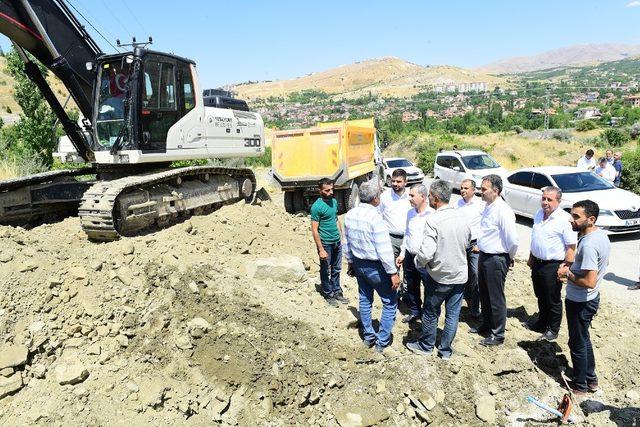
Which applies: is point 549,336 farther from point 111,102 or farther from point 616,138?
point 616,138

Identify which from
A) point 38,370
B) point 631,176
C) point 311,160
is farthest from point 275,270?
point 631,176

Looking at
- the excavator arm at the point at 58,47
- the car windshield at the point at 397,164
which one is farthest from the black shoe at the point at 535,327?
the car windshield at the point at 397,164

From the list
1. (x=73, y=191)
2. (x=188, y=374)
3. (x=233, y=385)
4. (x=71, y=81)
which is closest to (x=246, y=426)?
(x=233, y=385)

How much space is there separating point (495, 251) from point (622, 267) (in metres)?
4.20

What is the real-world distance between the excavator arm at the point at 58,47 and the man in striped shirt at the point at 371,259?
517 centimetres

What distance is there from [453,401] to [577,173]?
823 cm

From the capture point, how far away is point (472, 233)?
532cm

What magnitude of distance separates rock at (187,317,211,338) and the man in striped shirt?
1.68m

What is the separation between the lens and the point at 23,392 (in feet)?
12.8

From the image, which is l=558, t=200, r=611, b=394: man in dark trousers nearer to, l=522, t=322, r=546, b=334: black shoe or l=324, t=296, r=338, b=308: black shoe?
l=522, t=322, r=546, b=334: black shoe

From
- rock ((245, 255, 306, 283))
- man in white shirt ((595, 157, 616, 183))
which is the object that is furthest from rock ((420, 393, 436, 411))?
man in white shirt ((595, 157, 616, 183))

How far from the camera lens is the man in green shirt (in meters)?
5.59

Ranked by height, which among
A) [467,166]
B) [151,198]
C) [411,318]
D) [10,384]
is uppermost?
A: [151,198]

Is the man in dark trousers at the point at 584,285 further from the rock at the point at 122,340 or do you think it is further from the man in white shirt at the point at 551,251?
the rock at the point at 122,340
